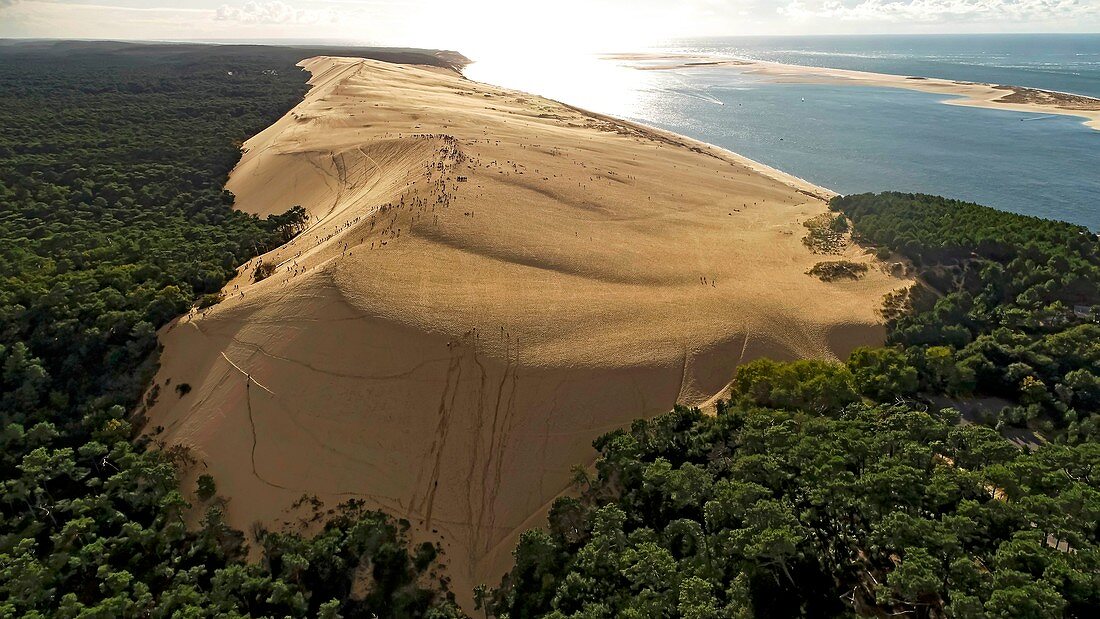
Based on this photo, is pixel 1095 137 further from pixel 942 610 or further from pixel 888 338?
pixel 942 610

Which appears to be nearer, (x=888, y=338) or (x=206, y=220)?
(x=888, y=338)

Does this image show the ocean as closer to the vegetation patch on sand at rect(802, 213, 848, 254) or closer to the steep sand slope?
the vegetation patch on sand at rect(802, 213, 848, 254)

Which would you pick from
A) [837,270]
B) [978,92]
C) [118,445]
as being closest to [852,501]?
[837,270]

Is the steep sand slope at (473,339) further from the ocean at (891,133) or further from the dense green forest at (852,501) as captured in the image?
the ocean at (891,133)

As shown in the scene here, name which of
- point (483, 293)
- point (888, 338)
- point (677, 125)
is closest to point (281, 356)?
point (483, 293)

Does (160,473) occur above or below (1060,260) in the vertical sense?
below

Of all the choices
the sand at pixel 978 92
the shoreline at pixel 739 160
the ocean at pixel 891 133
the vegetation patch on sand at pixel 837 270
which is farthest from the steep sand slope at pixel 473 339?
the sand at pixel 978 92

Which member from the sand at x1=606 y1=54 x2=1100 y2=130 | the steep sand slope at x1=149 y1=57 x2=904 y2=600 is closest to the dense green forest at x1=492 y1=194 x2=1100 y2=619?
the steep sand slope at x1=149 y1=57 x2=904 y2=600
